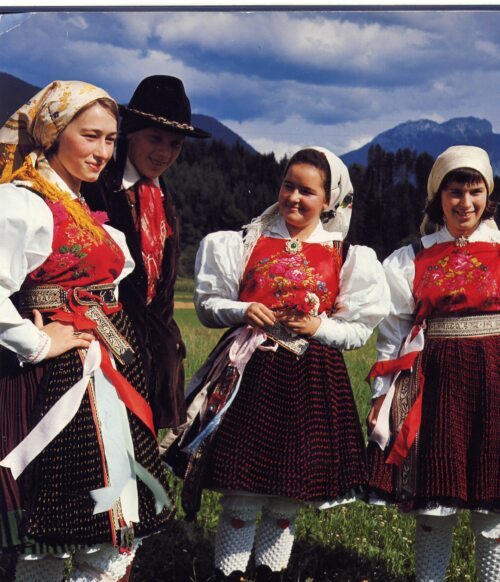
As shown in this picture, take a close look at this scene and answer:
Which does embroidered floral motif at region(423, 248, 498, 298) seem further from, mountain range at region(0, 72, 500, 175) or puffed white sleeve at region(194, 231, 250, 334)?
puffed white sleeve at region(194, 231, 250, 334)

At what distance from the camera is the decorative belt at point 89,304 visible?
2.41 m

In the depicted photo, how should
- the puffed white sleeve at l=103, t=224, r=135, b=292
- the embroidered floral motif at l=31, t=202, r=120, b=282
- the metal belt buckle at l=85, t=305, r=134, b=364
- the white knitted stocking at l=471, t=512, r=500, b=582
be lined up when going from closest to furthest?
the embroidered floral motif at l=31, t=202, r=120, b=282 < the metal belt buckle at l=85, t=305, r=134, b=364 < the puffed white sleeve at l=103, t=224, r=135, b=292 < the white knitted stocking at l=471, t=512, r=500, b=582

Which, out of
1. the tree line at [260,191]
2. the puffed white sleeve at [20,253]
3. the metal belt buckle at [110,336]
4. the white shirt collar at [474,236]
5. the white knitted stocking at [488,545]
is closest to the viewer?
the puffed white sleeve at [20,253]

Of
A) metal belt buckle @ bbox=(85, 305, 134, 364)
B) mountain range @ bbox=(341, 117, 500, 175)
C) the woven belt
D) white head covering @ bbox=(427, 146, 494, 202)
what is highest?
mountain range @ bbox=(341, 117, 500, 175)

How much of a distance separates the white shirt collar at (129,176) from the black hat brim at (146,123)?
0.11m

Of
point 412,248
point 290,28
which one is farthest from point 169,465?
point 290,28

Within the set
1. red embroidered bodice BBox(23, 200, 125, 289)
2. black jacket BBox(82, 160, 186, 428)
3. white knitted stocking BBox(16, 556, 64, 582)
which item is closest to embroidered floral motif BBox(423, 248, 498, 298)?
black jacket BBox(82, 160, 186, 428)

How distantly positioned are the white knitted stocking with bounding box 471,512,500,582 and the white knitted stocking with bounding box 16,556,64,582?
1370mm

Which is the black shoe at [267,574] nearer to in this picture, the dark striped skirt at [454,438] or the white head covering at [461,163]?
the dark striped skirt at [454,438]

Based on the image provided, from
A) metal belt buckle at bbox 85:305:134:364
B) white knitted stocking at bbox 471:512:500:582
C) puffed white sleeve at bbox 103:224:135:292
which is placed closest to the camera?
metal belt buckle at bbox 85:305:134:364

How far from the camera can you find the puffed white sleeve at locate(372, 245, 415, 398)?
2.94 meters

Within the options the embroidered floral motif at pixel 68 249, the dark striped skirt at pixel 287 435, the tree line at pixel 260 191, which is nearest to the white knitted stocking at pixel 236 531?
the dark striped skirt at pixel 287 435

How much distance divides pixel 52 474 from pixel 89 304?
487 millimetres

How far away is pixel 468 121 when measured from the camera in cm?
309
